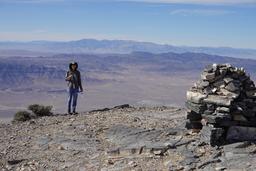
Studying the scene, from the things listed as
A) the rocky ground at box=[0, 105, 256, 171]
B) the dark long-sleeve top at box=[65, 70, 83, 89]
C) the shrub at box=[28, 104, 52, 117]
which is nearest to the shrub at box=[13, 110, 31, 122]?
the shrub at box=[28, 104, 52, 117]

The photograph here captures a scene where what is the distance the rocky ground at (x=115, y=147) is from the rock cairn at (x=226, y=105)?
1.67ft

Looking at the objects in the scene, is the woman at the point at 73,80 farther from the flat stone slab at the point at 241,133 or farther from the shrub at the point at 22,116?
the flat stone slab at the point at 241,133

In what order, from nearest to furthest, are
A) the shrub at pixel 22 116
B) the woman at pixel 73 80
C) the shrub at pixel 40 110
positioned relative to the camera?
the woman at pixel 73 80 < the shrub at pixel 22 116 < the shrub at pixel 40 110

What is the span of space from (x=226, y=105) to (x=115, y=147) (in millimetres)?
3729

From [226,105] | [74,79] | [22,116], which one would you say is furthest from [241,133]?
[22,116]

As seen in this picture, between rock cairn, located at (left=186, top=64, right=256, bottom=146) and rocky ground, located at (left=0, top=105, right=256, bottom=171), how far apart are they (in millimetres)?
508

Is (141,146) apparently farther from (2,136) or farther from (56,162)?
(2,136)

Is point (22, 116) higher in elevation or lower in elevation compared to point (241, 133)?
lower

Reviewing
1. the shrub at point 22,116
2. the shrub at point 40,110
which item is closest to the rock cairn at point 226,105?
the shrub at point 22,116

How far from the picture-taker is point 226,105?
16.2 metres

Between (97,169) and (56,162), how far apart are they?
1.69 meters

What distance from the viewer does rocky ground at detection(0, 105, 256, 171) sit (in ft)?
50.6

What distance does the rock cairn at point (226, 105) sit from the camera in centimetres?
1622

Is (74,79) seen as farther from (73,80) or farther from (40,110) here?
(40,110)
